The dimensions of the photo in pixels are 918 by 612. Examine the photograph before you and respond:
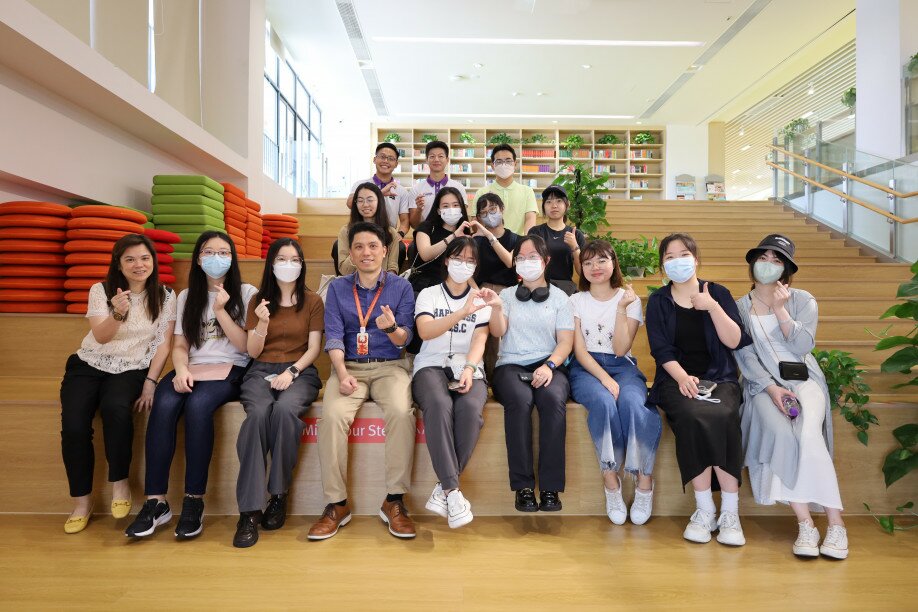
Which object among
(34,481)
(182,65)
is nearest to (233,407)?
(34,481)

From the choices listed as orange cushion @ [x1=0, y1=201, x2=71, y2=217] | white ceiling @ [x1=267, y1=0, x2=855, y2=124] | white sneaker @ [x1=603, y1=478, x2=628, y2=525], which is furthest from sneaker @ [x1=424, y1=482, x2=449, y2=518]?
white ceiling @ [x1=267, y1=0, x2=855, y2=124]

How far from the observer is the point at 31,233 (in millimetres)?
3596

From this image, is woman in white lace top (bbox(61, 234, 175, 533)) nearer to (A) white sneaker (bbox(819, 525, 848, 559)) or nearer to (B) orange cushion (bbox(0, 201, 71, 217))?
(B) orange cushion (bbox(0, 201, 71, 217))

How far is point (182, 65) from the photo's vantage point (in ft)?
21.0

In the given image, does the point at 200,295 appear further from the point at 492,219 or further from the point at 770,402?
the point at 770,402

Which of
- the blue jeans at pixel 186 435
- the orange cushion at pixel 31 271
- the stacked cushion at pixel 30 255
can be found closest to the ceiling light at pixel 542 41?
the stacked cushion at pixel 30 255

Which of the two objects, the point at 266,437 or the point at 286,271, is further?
the point at 286,271

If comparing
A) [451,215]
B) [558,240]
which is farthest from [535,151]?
[451,215]

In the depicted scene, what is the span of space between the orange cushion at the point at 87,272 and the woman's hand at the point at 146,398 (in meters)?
1.56

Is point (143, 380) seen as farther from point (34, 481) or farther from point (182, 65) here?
point (182, 65)

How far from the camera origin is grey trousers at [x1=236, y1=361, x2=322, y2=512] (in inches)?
90.7

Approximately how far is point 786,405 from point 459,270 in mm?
1501

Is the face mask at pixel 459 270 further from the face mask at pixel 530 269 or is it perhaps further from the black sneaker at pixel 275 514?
the black sneaker at pixel 275 514

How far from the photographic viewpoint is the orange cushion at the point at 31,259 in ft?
11.8
